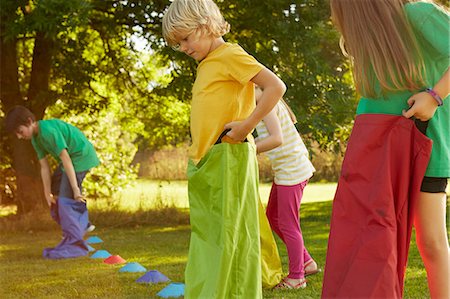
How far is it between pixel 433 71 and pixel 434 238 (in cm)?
71

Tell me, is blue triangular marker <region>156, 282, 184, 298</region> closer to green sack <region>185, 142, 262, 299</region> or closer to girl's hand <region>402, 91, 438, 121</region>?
green sack <region>185, 142, 262, 299</region>

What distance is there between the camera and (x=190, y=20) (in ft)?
11.8

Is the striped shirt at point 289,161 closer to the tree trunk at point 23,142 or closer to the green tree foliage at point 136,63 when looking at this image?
the green tree foliage at point 136,63

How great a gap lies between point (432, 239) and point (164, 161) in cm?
1515

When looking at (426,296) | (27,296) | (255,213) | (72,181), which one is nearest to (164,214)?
(72,181)

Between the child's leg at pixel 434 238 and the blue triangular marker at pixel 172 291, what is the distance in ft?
6.56

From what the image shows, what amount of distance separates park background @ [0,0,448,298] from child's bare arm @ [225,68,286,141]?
2.71m

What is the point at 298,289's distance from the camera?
16.6ft

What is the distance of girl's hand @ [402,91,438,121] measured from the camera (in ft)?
10.0

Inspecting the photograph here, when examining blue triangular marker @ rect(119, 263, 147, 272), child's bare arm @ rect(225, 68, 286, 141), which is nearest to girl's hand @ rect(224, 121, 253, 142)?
child's bare arm @ rect(225, 68, 286, 141)

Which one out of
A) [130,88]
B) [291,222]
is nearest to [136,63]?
[130,88]

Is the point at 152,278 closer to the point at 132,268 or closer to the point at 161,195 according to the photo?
the point at 132,268

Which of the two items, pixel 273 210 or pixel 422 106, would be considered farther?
pixel 273 210

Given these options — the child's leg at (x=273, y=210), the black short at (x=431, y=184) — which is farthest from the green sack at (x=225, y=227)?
the child's leg at (x=273, y=210)
